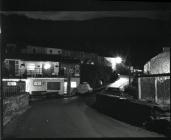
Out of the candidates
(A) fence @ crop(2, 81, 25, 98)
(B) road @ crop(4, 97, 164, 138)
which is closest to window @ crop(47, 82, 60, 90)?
(A) fence @ crop(2, 81, 25, 98)

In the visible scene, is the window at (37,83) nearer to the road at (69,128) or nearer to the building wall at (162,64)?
the road at (69,128)

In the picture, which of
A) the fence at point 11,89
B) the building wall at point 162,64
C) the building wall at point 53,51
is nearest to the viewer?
the building wall at point 162,64

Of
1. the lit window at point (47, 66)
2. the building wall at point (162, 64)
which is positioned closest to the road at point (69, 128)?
the building wall at point (162, 64)

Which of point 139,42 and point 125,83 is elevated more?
point 139,42

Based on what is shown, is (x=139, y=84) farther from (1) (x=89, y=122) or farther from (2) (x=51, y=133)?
(2) (x=51, y=133)

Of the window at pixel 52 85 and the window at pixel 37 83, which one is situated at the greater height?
the window at pixel 37 83

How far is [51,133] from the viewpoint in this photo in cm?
866

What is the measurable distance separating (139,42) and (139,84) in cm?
513

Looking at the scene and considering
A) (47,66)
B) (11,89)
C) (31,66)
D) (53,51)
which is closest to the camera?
(11,89)

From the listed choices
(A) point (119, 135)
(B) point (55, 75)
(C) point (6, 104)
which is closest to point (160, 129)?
(A) point (119, 135)

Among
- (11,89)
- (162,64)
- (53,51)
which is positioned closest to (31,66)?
(53,51)

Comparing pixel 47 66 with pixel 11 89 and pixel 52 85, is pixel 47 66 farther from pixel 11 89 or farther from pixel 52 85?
pixel 11 89

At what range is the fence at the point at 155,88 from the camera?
30.3 feet

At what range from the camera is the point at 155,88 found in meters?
9.96
